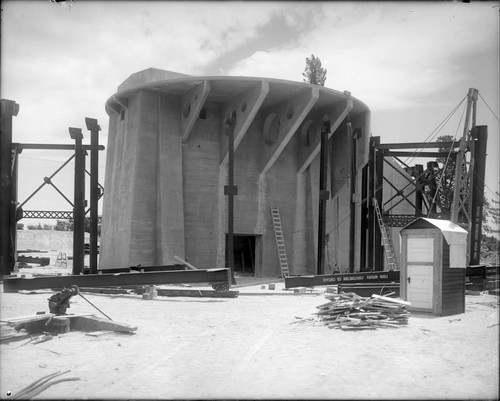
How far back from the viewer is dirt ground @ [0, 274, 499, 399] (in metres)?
5.98

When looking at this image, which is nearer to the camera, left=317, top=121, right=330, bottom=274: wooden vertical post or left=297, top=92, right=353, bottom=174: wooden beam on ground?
left=317, top=121, right=330, bottom=274: wooden vertical post

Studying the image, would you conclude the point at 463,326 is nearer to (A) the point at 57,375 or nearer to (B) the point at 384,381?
(B) the point at 384,381

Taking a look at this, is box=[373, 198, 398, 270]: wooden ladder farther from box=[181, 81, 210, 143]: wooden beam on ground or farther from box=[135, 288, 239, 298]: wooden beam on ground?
box=[135, 288, 239, 298]: wooden beam on ground

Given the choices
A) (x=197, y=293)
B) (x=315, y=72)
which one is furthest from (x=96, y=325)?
(x=315, y=72)

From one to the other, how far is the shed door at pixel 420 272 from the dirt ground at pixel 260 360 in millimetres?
772

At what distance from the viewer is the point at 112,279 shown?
12.3 metres

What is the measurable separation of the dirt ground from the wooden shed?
2.30 feet

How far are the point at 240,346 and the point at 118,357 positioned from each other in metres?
2.00

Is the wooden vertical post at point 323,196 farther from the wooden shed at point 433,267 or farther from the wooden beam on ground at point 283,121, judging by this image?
the wooden shed at point 433,267

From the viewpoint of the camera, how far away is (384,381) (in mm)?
6344

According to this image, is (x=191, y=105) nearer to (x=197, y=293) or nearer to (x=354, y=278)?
(x=197, y=293)

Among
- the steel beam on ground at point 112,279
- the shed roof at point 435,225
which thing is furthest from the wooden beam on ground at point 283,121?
the steel beam on ground at point 112,279

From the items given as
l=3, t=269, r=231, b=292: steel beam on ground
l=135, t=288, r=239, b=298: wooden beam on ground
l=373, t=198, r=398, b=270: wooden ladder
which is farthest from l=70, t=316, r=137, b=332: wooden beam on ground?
l=373, t=198, r=398, b=270: wooden ladder

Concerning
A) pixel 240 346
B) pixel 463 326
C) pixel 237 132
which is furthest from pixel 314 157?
pixel 240 346
